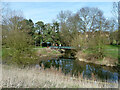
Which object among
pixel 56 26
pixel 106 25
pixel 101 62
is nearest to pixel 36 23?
pixel 56 26

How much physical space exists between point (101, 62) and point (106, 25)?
1485 centimetres

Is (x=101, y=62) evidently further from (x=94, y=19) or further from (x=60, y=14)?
(x=60, y=14)

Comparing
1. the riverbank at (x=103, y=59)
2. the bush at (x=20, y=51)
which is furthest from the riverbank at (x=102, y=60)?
the bush at (x=20, y=51)

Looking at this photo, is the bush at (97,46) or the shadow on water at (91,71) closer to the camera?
the shadow on water at (91,71)

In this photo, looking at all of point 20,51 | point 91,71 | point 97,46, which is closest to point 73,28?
point 97,46

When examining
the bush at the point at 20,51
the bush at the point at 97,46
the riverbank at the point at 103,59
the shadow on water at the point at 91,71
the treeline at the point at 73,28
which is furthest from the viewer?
the treeline at the point at 73,28

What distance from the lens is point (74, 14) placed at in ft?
104

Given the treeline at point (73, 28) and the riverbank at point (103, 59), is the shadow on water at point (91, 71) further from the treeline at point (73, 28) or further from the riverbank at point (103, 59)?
the treeline at point (73, 28)

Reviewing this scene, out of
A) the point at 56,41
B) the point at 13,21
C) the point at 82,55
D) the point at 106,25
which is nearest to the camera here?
the point at 82,55

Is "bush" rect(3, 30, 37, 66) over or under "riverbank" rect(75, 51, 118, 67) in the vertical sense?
over

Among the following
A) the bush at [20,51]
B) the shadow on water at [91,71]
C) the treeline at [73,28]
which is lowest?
the shadow on water at [91,71]

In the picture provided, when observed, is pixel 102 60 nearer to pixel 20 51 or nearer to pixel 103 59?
pixel 103 59

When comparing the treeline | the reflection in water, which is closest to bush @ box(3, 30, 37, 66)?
the reflection in water

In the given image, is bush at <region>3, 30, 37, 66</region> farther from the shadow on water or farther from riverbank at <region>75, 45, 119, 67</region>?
riverbank at <region>75, 45, 119, 67</region>
